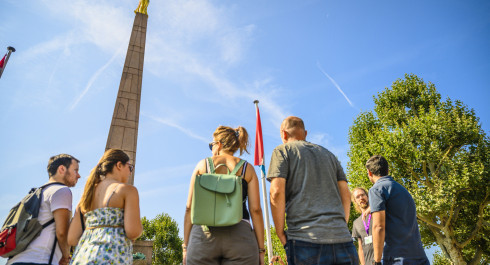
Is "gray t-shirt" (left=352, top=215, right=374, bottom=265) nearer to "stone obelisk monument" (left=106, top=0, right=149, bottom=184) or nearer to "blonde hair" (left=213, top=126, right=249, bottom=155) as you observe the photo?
"blonde hair" (left=213, top=126, right=249, bottom=155)

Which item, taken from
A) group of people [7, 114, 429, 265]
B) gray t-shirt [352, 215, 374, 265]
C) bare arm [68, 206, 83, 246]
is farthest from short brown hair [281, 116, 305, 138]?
bare arm [68, 206, 83, 246]

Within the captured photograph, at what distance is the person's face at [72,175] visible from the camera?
3.10 metres

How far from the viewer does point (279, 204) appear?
7.95 ft

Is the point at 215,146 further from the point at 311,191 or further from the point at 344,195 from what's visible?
the point at 344,195

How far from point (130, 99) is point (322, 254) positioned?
900cm

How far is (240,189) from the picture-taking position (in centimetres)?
239

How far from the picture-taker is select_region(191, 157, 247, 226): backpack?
229 cm

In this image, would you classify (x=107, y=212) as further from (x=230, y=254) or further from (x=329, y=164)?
(x=329, y=164)

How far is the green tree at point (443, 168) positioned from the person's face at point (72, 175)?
46.6 feet

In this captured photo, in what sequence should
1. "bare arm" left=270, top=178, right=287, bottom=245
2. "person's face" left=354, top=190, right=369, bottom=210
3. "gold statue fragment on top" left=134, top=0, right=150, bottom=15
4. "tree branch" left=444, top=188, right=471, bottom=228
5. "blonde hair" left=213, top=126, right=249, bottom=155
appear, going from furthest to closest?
1. "tree branch" left=444, top=188, right=471, bottom=228
2. "gold statue fragment on top" left=134, top=0, right=150, bottom=15
3. "person's face" left=354, top=190, right=369, bottom=210
4. "blonde hair" left=213, top=126, right=249, bottom=155
5. "bare arm" left=270, top=178, right=287, bottom=245

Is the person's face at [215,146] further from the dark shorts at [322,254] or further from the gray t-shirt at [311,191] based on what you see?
the dark shorts at [322,254]

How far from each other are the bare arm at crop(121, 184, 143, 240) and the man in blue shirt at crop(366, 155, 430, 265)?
2.21 metres

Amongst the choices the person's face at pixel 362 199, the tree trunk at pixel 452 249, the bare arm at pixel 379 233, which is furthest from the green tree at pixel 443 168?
the bare arm at pixel 379 233

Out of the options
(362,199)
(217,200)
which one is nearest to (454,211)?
(362,199)
